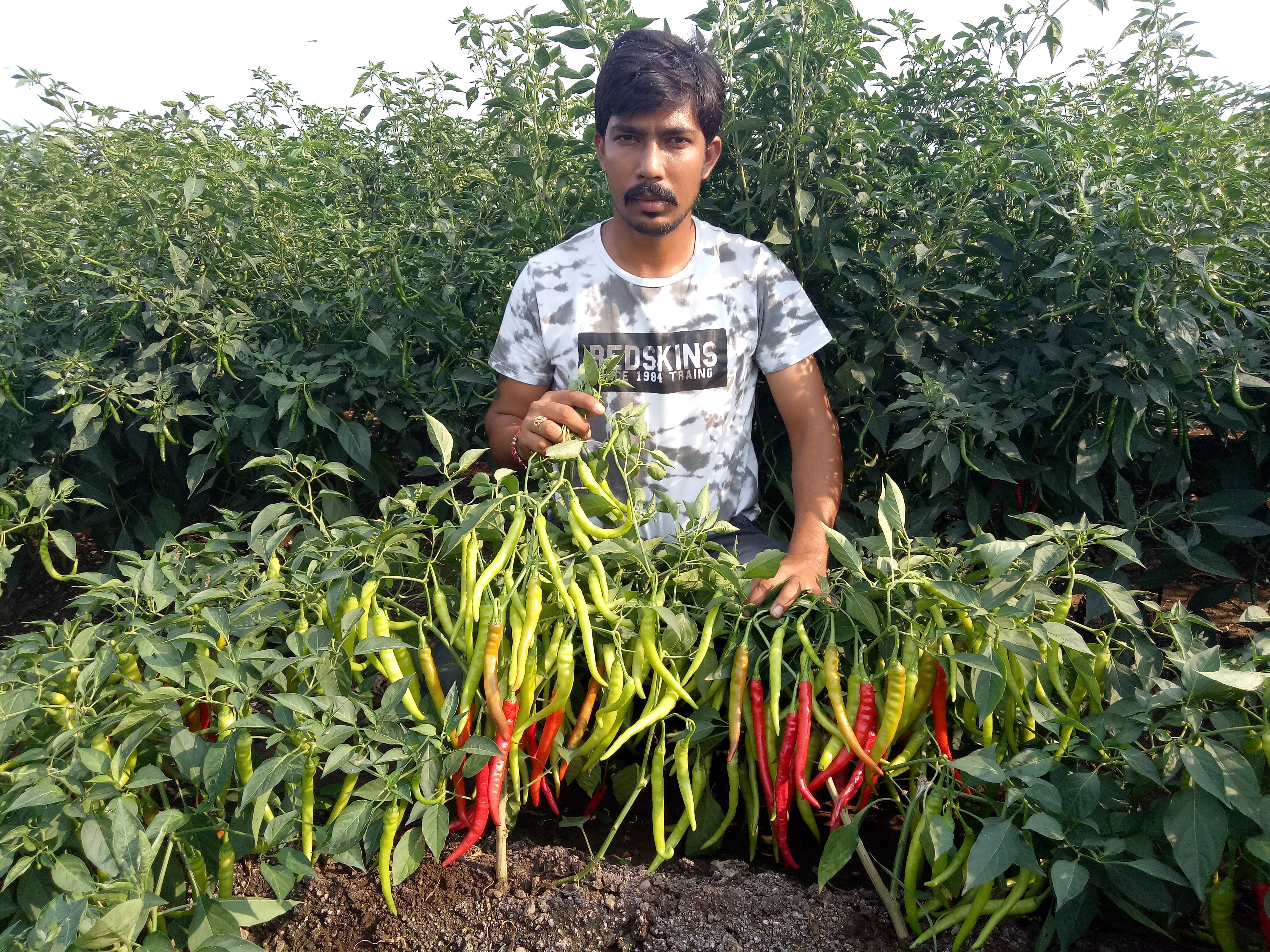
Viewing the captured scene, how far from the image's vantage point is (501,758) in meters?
1.68

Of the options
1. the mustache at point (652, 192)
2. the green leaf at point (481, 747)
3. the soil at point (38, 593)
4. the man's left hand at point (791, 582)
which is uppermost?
the mustache at point (652, 192)

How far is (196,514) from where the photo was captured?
317cm

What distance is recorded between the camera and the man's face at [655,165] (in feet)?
7.90

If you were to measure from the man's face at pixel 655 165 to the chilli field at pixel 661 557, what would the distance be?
268 mm

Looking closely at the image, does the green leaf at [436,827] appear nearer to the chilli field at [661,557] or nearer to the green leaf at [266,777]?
the chilli field at [661,557]

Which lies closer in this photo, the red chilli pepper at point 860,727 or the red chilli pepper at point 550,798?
the red chilli pepper at point 860,727

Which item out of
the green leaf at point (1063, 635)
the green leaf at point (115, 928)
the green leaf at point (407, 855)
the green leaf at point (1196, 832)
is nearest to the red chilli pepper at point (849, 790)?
the green leaf at point (1063, 635)

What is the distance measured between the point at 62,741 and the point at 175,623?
300 millimetres

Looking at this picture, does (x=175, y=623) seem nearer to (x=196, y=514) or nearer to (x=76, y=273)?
(x=196, y=514)

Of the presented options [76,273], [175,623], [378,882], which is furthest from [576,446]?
[76,273]

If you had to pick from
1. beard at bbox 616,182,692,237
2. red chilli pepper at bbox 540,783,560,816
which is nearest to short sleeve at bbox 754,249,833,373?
beard at bbox 616,182,692,237

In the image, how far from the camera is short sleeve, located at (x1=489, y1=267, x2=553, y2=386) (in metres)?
2.68

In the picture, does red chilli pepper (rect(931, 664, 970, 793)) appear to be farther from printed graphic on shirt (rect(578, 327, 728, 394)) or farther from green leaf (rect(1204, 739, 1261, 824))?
printed graphic on shirt (rect(578, 327, 728, 394))

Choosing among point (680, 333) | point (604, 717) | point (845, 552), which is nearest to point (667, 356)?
point (680, 333)
